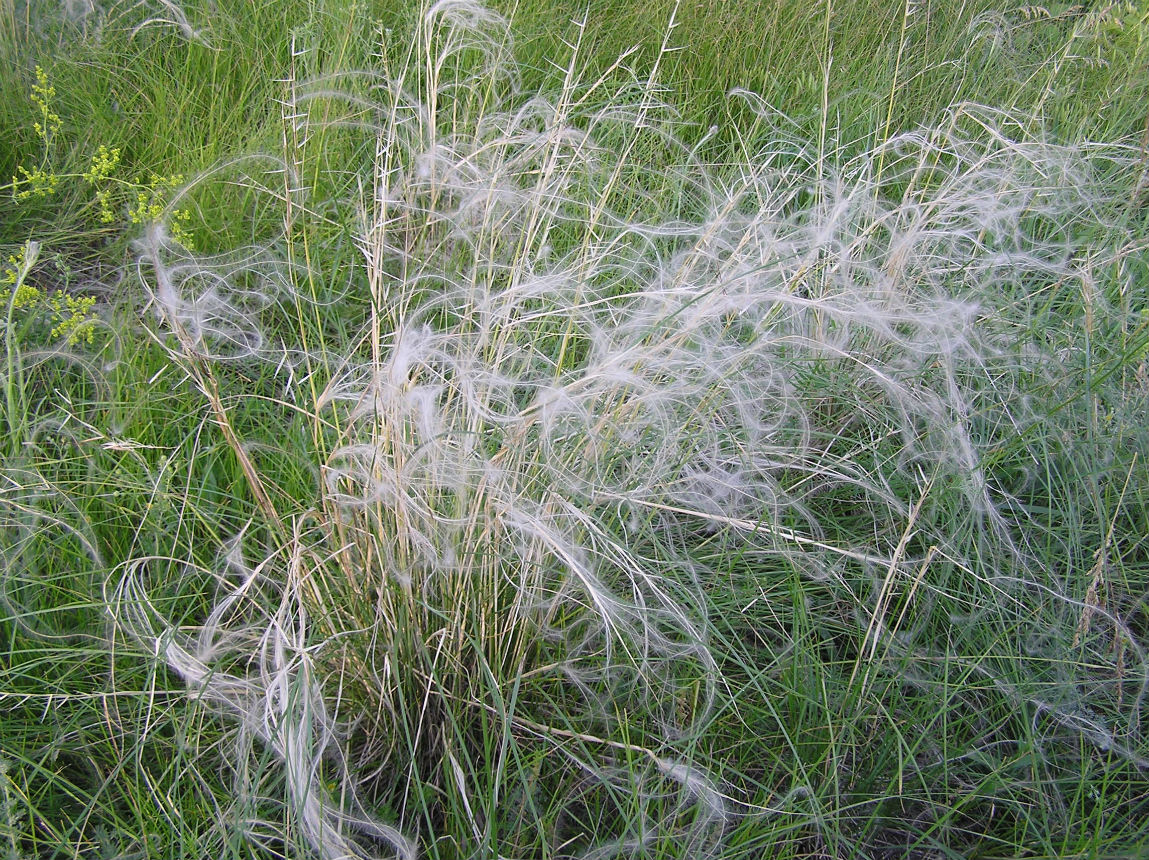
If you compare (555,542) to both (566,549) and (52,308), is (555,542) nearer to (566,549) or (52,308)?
(566,549)

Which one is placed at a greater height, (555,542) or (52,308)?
(555,542)

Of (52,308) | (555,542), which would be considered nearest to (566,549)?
(555,542)

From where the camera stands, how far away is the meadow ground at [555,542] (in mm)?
1316

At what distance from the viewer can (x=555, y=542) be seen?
123 cm

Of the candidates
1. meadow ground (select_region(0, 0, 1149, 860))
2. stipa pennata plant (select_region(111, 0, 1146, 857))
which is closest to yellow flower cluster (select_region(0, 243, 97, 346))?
meadow ground (select_region(0, 0, 1149, 860))

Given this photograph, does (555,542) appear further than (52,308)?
No

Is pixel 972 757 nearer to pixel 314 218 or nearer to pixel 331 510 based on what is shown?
pixel 331 510

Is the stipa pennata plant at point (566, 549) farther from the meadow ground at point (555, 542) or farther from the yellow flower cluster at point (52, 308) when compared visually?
the yellow flower cluster at point (52, 308)

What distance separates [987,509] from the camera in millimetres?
1651

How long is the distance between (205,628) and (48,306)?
1088 millimetres

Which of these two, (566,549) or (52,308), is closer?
(566,549)

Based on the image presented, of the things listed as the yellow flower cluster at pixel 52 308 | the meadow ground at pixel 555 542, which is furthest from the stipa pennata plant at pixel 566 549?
the yellow flower cluster at pixel 52 308

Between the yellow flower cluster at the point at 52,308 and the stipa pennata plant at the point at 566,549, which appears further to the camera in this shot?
the yellow flower cluster at the point at 52,308

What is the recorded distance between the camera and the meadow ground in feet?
4.32
